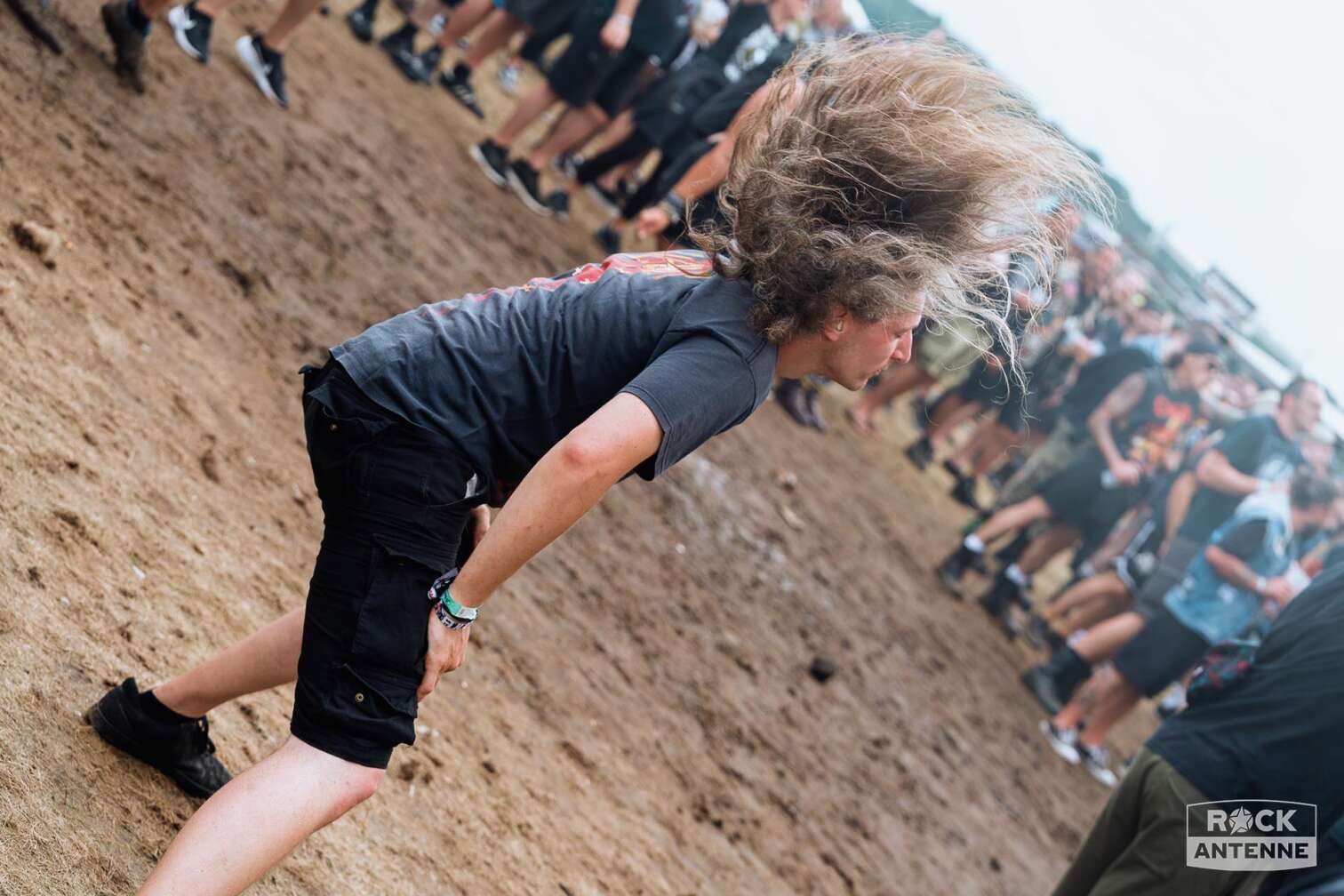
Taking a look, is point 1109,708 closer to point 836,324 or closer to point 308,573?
point 308,573

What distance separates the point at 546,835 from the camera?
10.9 feet

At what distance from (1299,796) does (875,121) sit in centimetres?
213

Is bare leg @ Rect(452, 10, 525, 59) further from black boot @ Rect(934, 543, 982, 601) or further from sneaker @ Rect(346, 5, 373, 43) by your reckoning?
black boot @ Rect(934, 543, 982, 601)

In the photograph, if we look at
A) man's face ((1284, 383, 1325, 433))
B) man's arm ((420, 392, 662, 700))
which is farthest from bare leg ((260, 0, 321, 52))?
man's face ((1284, 383, 1325, 433))

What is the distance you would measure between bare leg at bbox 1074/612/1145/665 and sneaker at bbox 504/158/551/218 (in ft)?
15.1

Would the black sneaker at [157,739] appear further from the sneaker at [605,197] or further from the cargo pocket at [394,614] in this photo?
the sneaker at [605,197]

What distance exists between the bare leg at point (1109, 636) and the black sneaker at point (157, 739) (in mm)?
5872

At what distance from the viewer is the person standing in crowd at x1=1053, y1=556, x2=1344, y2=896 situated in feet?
9.86

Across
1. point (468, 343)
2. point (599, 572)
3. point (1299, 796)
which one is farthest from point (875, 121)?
point (599, 572)

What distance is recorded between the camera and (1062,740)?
7.23 m

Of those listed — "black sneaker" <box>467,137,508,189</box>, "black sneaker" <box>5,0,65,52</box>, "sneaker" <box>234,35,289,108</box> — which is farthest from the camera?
"black sneaker" <box>467,137,508,189</box>

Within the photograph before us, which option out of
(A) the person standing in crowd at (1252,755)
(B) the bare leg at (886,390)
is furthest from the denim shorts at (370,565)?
(B) the bare leg at (886,390)

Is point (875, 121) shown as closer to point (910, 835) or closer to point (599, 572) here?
point (599, 572)

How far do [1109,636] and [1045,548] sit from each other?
5.53ft
